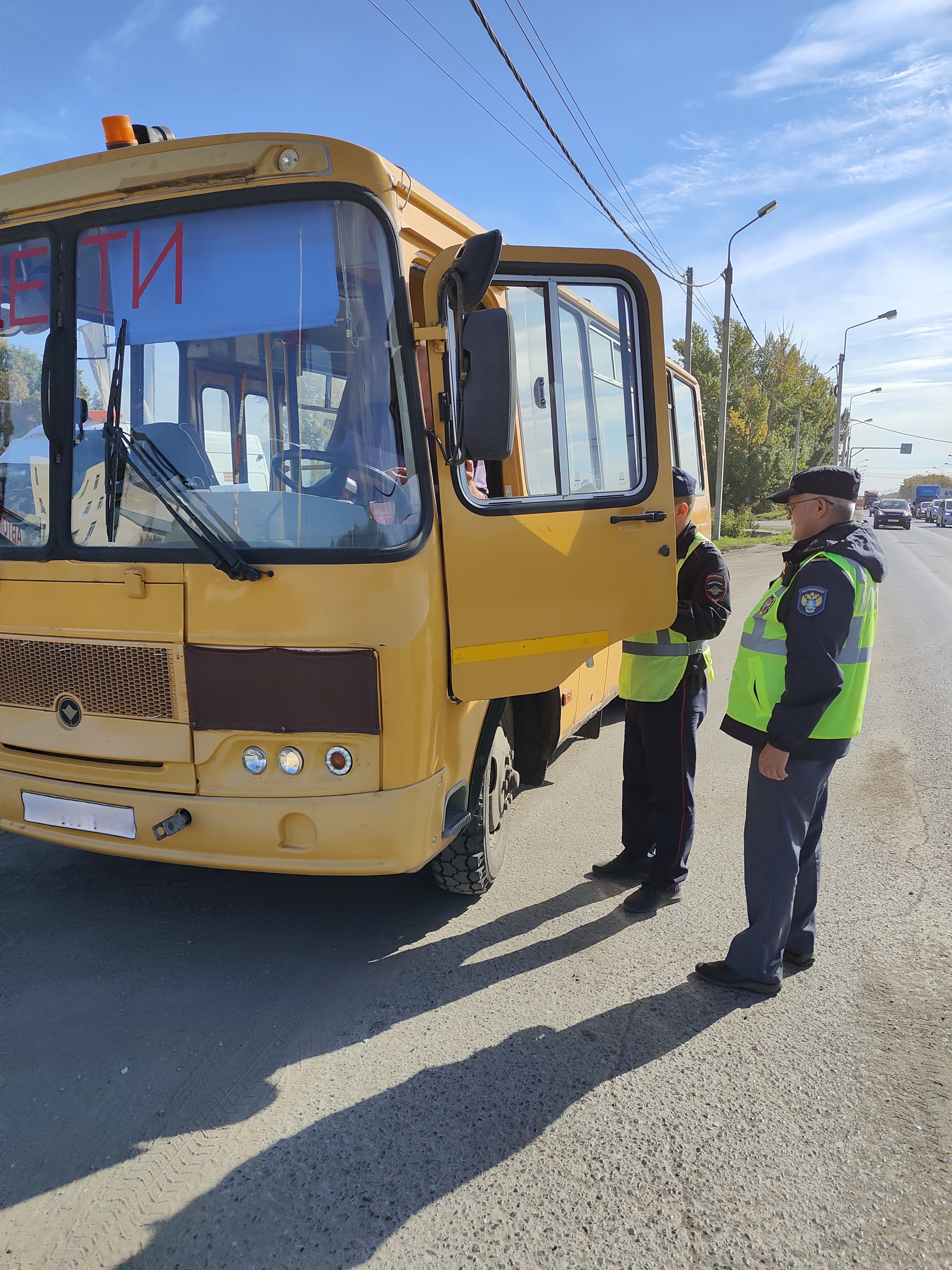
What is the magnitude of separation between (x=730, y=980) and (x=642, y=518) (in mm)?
1723

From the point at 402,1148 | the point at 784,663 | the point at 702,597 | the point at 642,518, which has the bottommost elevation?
the point at 402,1148

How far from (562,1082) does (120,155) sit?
3.37 meters

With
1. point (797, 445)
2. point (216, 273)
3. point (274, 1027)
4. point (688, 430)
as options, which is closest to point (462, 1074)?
point (274, 1027)

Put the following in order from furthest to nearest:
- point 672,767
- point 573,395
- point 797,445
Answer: point 797,445
point 672,767
point 573,395

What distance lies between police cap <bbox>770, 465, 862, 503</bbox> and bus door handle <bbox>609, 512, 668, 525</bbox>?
1.38 ft

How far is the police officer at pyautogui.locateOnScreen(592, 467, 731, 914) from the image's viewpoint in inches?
147

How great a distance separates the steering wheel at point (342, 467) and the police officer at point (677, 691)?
4.46 ft

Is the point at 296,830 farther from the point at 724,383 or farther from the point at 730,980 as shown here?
the point at 724,383

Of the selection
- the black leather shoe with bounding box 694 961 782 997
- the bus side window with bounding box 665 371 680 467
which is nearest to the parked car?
the bus side window with bounding box 665 371 680 467

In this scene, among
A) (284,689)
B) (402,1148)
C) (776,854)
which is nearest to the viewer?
(402,1148)

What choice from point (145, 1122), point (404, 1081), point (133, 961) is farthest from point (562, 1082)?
point (133, 961)

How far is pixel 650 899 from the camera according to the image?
378 centimetres

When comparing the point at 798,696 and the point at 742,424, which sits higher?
the point at 742,424

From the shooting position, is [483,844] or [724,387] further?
[724,387]
